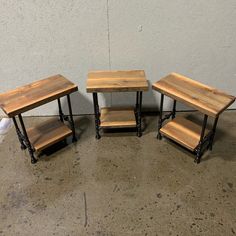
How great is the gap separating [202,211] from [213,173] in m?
0.36

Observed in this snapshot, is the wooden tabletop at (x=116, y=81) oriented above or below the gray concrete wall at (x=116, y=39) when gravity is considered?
below

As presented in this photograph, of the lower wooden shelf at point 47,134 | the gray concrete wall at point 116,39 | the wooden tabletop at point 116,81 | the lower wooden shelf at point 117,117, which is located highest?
the gray concrete wall at point 116,39

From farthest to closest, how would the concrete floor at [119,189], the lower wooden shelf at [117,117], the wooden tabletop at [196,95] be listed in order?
1. the lower wooden shelf at [117,117]
2. the wooden tabletop at [196,95]
3. the concrete floor at [119,189]

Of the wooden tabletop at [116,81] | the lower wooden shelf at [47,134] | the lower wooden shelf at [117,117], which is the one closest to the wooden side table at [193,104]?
the wooden tabletop at [116,81]

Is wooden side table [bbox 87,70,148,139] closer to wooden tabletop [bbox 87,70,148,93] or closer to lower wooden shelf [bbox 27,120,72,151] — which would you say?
wooden tabletop [bbox 87,70,148,93]

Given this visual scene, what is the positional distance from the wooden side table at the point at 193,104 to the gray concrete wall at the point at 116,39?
349mm

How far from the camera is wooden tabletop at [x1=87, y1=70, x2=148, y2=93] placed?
1.81m

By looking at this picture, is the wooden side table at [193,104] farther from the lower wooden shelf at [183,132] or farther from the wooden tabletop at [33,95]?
the wooden tabletop at [33,95]

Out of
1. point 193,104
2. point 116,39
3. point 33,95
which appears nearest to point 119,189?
point 193,104

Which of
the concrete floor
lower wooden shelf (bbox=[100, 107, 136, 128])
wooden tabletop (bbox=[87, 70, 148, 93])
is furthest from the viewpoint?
lower wooden shelf (bbox=[100, 107, 136, 128])

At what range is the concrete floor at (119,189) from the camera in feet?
4.83

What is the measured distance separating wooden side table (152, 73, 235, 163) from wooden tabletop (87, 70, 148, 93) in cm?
14

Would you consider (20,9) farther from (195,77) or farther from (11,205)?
(195,77)

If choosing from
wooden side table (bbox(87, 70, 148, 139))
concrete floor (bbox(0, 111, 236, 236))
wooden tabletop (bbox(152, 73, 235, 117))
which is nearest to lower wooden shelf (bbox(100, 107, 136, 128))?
wooden side table (bbox(87, 70, 148, 139))
